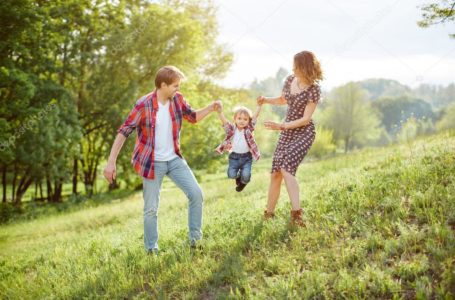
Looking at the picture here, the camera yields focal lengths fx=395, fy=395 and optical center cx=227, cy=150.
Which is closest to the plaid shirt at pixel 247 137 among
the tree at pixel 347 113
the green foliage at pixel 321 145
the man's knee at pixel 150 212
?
the man's knee at pixel 150 212

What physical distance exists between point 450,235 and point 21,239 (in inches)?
483

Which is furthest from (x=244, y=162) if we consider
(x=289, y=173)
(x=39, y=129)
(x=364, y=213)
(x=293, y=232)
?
(x=39, y=129)

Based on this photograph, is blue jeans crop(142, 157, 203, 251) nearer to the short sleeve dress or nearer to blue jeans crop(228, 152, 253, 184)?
blue jeans crop(228, 152, 253, 184)

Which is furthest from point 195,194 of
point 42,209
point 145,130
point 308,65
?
point 42,209

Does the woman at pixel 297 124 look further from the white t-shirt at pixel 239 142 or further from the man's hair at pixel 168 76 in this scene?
the man's hair at pixel 168 76

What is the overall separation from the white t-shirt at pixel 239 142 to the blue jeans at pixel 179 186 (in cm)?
117

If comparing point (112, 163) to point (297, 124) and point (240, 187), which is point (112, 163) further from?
point (297, 124)

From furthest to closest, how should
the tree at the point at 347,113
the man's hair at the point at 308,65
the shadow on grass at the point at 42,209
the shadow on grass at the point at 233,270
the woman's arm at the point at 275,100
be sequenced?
1. the tree at the point at 347,113
2. the shadow on grass at the point at 42,209
3. the woman's arm at the point at 275,100
4. the man's hair at the point at 308,65
5. the shadow on grass at the point at 233,270

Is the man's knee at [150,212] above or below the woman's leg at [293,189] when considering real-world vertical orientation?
below

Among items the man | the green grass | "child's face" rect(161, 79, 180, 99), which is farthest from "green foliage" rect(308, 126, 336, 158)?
"child's face" rect(161, 79, 180, 99)

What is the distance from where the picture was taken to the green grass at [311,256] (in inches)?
145

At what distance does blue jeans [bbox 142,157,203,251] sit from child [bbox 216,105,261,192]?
3.24ft

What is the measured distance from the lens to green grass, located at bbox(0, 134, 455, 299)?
3.68m

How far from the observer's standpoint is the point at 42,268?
6586 mm
